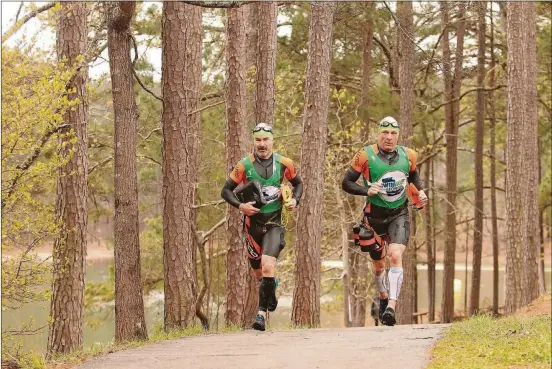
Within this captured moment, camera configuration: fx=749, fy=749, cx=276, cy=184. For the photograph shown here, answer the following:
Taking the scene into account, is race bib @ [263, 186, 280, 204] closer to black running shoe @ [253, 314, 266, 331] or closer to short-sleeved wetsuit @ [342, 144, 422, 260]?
short-sleeved wetsuit @ [342, 144, 422, 260]

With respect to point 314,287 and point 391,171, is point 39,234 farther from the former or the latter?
point 314,287

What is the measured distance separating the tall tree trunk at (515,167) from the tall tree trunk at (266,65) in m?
5.81

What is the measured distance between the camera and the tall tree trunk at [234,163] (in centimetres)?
1257

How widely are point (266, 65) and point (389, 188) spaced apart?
4290mm

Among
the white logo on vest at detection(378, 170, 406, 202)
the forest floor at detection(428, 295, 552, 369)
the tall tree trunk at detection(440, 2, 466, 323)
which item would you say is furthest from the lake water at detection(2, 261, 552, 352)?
the forest floor at detection(428, 295, 552, 369)

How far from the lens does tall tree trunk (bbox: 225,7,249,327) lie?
12.6 meters

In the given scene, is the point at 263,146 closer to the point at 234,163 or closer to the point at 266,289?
the point at 266,289

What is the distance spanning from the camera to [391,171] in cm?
911

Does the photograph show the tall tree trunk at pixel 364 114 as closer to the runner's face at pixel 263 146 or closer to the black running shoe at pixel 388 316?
the runner's face at pixel 263 146

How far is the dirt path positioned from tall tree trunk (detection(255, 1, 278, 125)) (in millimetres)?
4290

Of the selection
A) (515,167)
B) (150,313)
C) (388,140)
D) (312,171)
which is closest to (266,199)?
(388,140)

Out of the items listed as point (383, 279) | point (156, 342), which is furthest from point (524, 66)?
point (156, 342)

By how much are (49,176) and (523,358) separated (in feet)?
17.7

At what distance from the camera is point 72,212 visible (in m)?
11.1
